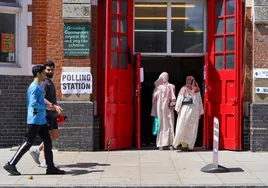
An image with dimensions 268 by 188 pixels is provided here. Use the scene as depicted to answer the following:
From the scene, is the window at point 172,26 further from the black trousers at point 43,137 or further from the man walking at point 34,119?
the black trousers at point 43,137

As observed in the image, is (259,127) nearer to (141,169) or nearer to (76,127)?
(141,169)

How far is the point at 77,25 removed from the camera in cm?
1158

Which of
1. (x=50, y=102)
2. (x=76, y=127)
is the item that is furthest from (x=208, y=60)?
(x=50, y=102)

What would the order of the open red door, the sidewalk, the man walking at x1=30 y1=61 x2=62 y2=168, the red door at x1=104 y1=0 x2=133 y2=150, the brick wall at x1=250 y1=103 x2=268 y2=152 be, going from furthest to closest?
the open red door
the red door at x1=104 y1=0 x2=133 y2=150
the brick wall at x1=250 y1=103 x2=268 y2=152
the man walking at x1=30 y1=61 x2=62 y2=168
the sidewalk

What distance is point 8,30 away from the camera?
475 inches

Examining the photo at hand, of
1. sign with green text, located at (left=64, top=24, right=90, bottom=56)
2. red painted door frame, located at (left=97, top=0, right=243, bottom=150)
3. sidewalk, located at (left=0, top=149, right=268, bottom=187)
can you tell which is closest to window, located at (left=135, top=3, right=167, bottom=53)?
red painted door frame, located at (left=97, top=0, right=243, bottom=150)

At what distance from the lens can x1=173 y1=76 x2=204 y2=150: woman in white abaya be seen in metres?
11.7

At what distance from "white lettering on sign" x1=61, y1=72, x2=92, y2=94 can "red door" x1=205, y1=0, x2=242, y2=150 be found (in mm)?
2976

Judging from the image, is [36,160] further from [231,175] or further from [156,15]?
[156,15]

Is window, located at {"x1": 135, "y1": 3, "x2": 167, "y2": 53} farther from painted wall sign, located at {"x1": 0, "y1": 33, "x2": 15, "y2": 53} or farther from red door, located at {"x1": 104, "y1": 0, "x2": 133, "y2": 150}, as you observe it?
painted wall sign, located at {"x1": 0, "y1": 33, "x2": 15, "y2": 53}

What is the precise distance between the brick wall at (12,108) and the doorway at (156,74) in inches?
138

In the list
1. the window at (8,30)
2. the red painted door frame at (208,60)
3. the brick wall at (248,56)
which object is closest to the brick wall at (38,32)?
the window at (8,30)

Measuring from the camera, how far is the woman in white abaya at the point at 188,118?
38.5 ft

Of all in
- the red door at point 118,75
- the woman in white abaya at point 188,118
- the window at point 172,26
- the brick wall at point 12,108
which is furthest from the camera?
the window at point 172,26
